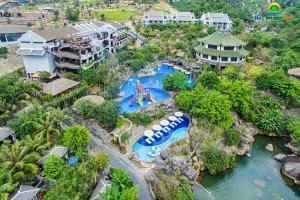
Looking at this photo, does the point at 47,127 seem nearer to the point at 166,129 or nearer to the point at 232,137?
the point at 166,129

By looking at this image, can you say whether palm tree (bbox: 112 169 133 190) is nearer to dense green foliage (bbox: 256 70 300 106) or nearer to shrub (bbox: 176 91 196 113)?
shrub (bbox: 176 91 196 113)

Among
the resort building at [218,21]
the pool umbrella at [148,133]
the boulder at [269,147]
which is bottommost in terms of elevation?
the boulder at [269,147]

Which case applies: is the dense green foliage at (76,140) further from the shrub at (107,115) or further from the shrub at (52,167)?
the shrub at (107,115)

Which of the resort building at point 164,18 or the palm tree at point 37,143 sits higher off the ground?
A: the resort building at point 164,18

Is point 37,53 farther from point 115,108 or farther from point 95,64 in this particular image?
point 115,108

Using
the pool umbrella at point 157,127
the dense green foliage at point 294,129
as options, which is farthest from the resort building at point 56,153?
the dense green foliage at point 294,129

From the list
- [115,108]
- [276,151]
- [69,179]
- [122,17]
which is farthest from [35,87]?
[122,17]
